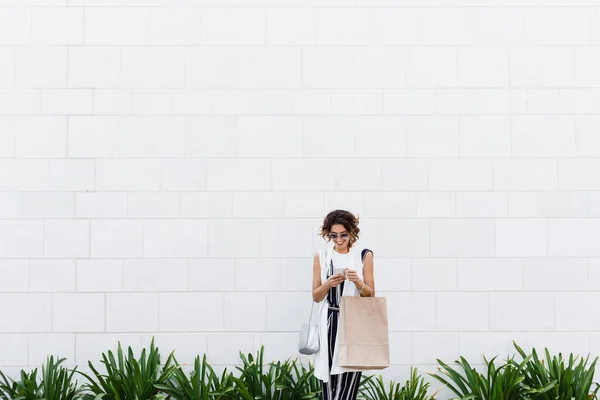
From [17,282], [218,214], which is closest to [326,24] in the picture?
[218,214]

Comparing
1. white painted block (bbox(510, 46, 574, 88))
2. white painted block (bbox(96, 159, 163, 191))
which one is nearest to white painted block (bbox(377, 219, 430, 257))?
white painted block (bbox(510, 46, 574, 88))

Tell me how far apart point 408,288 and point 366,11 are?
2.13 metres

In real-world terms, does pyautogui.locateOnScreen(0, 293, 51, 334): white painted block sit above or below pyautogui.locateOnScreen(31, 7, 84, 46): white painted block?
below

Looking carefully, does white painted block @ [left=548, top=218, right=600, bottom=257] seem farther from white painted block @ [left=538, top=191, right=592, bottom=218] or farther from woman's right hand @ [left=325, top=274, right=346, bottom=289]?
woman's right hand @ [left=325, top=274, right=346, bottom=289]

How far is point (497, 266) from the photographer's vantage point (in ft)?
16.9

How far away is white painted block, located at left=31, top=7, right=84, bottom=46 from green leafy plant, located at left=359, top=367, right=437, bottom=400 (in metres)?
3.36

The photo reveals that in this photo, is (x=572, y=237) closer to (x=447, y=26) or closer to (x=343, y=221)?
(x=447, y=26)

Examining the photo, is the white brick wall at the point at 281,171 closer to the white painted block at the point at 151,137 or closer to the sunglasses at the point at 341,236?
the white painted block at the point at 151,137

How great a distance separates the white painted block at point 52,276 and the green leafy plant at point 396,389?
7.58 ft

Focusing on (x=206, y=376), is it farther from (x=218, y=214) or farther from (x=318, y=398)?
(x=218, y=214)

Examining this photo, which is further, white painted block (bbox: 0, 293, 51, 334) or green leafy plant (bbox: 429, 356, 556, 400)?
white painted block (bbox: 0, 293, 51, 334)

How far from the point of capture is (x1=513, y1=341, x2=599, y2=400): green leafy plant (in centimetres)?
475

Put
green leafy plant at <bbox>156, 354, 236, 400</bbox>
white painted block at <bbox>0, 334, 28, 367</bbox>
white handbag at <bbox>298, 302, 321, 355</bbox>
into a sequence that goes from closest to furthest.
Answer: white handbag at <bbox>298, 302, 321, 355</bbox> < green leafy plant at <bbox>156, 354, 236, 400</bbox> < white painted block at <bbox>0, 334, 28, 367</bbox>

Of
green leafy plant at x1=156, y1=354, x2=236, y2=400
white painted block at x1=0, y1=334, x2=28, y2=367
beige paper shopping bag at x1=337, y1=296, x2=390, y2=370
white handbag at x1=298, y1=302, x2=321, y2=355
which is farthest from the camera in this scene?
white painted block at x1=0, y1=334, x2=28, y2=367
